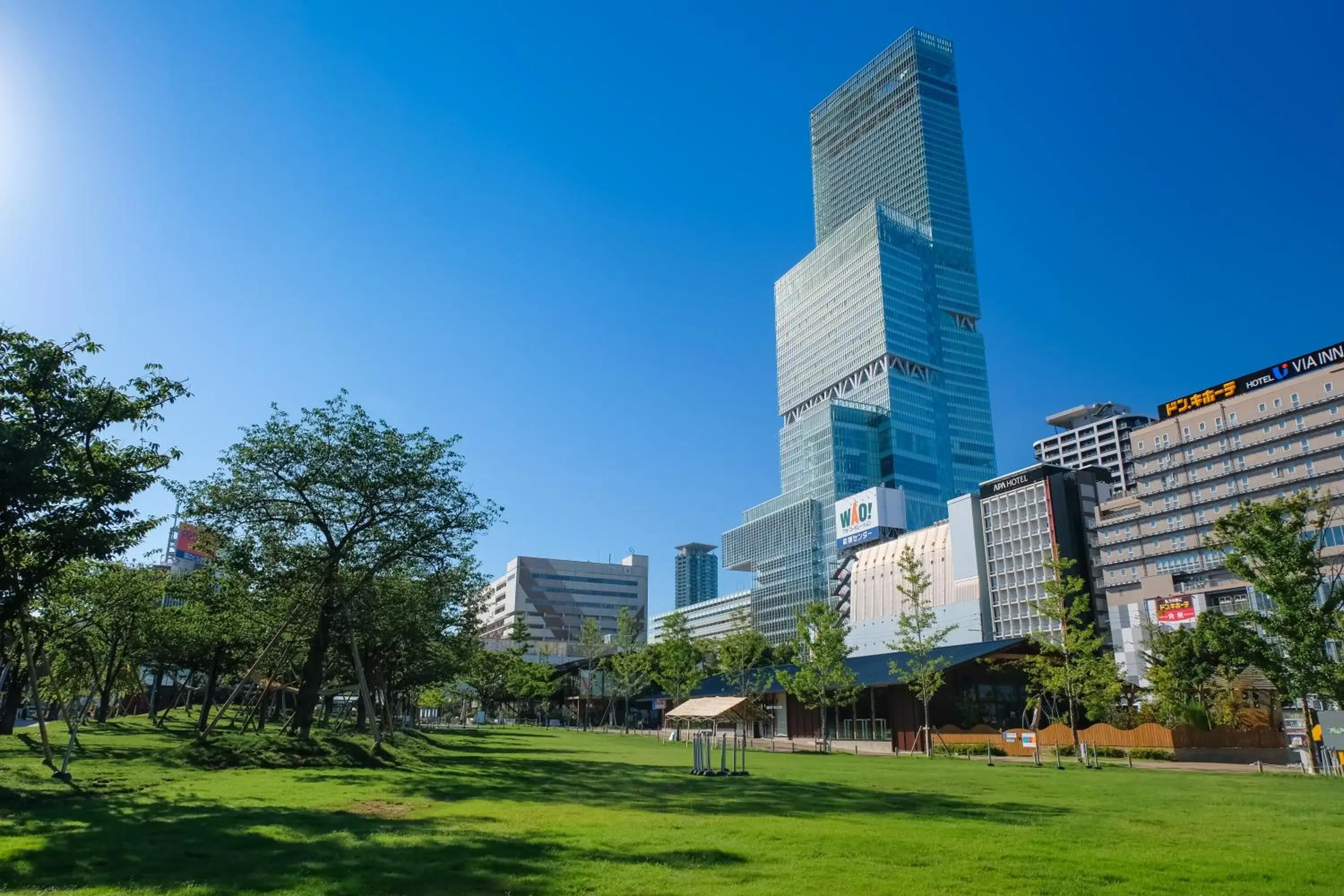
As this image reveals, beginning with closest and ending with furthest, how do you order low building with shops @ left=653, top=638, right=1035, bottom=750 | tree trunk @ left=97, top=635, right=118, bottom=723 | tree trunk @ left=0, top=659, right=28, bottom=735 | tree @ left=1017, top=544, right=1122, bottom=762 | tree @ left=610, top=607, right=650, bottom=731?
tree trunk @ left=0, top=659, right=28, bottom=735, tree @ left=1017, top=544, right=1122, bottom=762, tree trunk @ left=97, top=635, right=118, bottom=723, low building with shops @ left=653, top=638, right=1035, bottom=750, tree @ left=610, top=607, right=650, bottom=731

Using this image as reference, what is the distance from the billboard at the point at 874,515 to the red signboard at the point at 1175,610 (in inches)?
2617

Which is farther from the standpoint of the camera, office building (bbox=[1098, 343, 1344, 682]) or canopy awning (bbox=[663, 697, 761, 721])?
office building (bbox=[1098, 343, 1344, 682])

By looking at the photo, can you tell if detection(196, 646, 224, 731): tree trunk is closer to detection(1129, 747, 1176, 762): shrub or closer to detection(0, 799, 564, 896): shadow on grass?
detection(0, 799, 564, 896): shadow on grass

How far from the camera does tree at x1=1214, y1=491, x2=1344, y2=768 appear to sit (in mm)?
31500

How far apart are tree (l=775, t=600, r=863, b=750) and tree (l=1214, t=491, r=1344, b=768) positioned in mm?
24934

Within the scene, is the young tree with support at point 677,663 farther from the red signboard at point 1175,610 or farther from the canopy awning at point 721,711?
the red signboard at point 1175,610

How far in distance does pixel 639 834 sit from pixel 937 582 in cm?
15013

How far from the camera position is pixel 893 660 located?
6106cm

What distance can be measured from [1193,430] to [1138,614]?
2727cm

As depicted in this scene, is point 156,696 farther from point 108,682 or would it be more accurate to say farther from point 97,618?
point 97,618

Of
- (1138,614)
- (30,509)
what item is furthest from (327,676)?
(1138,614)

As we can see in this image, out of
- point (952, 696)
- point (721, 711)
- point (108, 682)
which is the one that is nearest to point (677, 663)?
point (952, 696)

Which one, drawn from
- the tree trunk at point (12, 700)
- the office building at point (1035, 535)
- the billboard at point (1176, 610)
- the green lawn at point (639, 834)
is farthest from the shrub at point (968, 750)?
the office building at point (1035, 535)

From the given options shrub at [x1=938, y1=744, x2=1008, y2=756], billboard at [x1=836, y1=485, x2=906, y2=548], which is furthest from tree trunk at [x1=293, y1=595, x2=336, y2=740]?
billboard at [x1=836, y1=485, x2=906, y2=548]
